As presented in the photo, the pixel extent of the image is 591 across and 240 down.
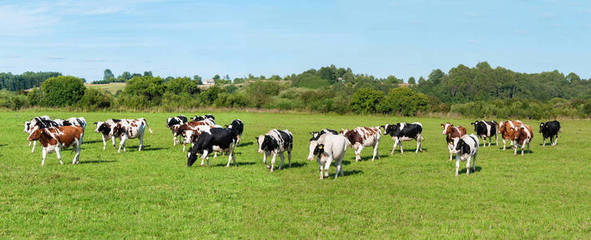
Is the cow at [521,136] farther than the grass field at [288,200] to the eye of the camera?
Yes

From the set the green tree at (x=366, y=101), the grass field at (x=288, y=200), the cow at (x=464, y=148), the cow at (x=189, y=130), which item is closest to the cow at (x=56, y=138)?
the grass field at (x=288, y=200)

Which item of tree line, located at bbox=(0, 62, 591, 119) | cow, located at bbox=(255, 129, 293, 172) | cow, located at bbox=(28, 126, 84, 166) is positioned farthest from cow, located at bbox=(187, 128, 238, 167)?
tree line, located at bbox=(0, 62, 591, 119)

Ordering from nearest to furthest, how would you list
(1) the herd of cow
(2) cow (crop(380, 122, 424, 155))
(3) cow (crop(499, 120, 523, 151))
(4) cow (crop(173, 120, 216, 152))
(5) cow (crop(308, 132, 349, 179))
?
(5) cow (crop(308, 132, 349, 179))
(1) the herd of cow
(4) cow (crop(173, 120, 216, 152))
(2) cow (crop(380, 122, 424, 155))
(3) cow (crop(499, 120, 523, 151))

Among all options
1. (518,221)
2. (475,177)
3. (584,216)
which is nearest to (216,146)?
(475,177)

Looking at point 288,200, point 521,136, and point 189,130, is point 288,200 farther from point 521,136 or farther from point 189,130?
point 521,136

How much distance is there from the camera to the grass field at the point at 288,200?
9.03 meters

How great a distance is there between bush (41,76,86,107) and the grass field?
6774cm

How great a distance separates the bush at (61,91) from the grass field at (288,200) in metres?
67.7

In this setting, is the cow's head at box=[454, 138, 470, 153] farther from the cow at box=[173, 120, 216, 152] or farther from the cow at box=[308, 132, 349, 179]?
the cow at box=[173, 120, 216, 152]

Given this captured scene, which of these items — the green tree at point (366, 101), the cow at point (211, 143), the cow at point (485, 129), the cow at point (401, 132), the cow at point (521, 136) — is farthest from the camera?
the green tree at point (366, 101)

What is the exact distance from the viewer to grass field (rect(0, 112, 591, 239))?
9031 mm

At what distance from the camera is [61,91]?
261 ft

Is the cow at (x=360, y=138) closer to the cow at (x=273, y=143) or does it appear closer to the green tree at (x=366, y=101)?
the cow at (x=273, y=143)

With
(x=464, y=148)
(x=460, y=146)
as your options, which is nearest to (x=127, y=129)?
(x=460, y=146)
